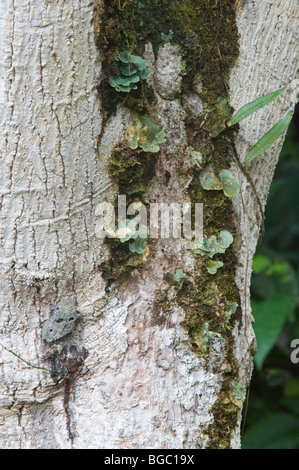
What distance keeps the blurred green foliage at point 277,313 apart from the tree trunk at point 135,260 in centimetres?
115

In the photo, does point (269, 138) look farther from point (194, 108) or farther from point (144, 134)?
point (144, 134)

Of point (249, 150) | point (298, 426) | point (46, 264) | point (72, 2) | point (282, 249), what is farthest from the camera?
point (282, 249)

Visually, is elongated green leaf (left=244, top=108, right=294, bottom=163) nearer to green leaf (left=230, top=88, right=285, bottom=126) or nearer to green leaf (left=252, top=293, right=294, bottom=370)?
green leaf (left=230, top=88, right=285, bottom=126)

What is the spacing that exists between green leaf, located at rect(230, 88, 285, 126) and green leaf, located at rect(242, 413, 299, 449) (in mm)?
2295

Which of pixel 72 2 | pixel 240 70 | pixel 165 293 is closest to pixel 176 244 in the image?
pixel 165 293

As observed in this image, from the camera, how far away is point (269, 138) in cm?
116

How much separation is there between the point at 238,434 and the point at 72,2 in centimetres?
111

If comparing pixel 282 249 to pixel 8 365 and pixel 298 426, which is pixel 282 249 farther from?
pixel 8 365

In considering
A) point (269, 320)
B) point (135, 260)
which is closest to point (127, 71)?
point (135, 260)

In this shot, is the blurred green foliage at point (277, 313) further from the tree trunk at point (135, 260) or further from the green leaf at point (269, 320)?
the tree trunk at point (135, 260)

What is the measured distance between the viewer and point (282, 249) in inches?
131

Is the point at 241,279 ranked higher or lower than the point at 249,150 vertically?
lower

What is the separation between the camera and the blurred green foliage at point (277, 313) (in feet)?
7.86

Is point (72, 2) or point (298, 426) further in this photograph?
point (298, 426)
